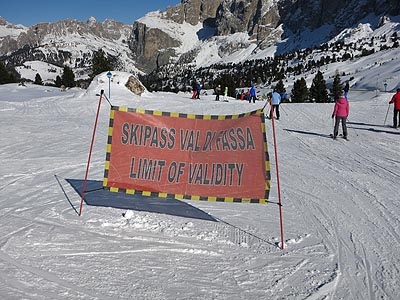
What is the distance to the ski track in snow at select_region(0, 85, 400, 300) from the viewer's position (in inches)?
154

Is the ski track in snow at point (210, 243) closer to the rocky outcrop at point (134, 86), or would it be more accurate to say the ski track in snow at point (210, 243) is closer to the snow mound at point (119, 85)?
the snow mound at point (119, 85)

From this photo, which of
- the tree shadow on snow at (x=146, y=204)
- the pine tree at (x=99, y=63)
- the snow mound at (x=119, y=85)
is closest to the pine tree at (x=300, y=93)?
the pine tree at (x=99, y=63)

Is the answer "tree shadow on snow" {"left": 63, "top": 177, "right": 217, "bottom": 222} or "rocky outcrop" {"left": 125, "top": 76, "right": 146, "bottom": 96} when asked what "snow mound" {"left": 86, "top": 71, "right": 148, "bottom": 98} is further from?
"tree shadow on snow" {"left": 63, "top": 177, "right": 217, "bottom": 222}

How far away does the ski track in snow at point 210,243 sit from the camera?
391cm

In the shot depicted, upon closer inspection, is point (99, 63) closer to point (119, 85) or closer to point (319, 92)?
point (119, 85)

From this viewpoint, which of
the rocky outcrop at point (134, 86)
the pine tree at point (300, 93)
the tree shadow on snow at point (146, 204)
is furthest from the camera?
the pine tree at point (300, 93)

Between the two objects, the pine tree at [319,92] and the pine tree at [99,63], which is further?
the pine tree at [319,92]

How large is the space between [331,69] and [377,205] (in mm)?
127882

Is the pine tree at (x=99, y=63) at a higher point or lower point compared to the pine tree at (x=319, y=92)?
higher

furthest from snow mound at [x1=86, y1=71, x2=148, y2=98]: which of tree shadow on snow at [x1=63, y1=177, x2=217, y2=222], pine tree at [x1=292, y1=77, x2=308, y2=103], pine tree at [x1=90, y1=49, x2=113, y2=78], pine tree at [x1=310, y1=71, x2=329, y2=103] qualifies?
pine tree at [x1=292, y1=77, x2=308, y2=103]

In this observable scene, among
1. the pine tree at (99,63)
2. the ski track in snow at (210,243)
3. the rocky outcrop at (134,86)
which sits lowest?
the ski track in snow at (210,243)

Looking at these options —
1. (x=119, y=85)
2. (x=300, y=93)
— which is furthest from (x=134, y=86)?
(x=300, y=93)

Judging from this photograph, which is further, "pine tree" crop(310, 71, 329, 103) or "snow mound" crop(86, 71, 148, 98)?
A: "pine tree" crop(310, 71, 329, 103)

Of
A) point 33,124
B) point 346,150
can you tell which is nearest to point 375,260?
point 346,150
